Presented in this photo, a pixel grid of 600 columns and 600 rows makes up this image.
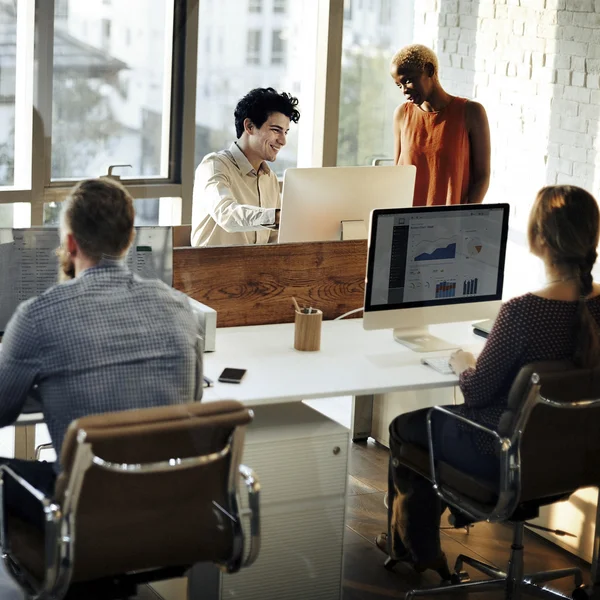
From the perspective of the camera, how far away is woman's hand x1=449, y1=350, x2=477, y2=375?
3150mm

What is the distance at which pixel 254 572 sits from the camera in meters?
2.92

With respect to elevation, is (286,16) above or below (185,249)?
above

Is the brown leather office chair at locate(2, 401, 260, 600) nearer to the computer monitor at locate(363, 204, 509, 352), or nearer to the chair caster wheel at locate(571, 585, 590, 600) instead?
the computer monitor at locate(363, 204, 509, 352)

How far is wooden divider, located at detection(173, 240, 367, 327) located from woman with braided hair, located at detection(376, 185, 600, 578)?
61 cm

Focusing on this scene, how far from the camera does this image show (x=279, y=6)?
219 inches

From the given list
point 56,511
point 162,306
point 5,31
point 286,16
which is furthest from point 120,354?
point 286,16

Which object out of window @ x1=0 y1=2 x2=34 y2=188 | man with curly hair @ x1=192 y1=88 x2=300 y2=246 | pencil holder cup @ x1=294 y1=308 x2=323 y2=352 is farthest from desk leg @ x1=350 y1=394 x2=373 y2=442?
window @ x1=0 y1=2 x2=34 y2=188

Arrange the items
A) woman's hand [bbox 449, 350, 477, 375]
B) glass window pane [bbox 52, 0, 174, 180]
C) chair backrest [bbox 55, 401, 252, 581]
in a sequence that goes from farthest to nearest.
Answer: glass window pane [bbox 52, 0, 174, 180] → woman's hand [bbox 449, 350, 477, 375] → chair backrest [bbox 55, 401, 252, 581]

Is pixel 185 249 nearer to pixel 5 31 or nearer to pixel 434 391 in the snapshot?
pixel 434 391

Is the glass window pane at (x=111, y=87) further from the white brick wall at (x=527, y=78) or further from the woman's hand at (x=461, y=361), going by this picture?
the woman's hand at (x=461, y=361)

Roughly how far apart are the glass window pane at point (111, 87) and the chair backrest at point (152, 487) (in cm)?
293

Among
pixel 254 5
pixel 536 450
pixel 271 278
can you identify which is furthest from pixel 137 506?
pixel 254 5

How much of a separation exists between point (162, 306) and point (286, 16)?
3.44 meters

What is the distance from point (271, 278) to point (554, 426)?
107 cm
